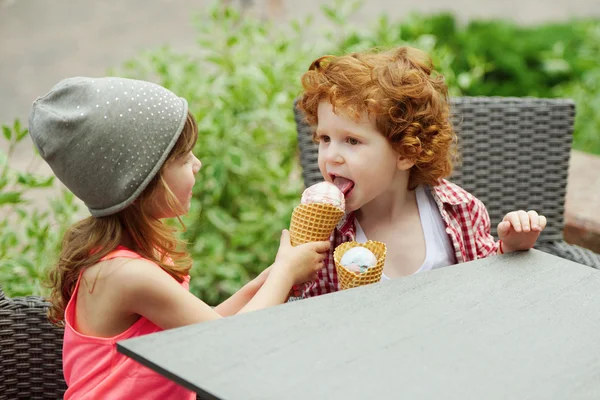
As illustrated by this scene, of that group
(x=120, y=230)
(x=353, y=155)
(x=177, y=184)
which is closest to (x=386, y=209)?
(x=353, y=155)

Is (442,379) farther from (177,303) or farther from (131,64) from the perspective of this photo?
(131,64)

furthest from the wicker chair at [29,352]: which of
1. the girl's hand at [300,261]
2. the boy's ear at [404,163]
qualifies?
the boy's ear at [404,163]

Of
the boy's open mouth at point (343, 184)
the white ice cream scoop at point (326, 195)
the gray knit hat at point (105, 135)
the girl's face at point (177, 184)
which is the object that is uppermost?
the gray knit hat at point (105, 135)

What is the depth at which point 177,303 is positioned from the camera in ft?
5.86

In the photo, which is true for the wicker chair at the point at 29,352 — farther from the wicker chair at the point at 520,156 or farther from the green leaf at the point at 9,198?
the wicker chair at the point at 520,156

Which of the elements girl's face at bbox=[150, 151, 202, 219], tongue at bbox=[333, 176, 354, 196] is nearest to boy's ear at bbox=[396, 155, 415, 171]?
tongue at bbox=[333, 176, 354, 196]

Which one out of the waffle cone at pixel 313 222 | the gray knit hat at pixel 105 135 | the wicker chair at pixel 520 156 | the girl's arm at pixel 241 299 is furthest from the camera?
the wicker chair at pixel 520 156

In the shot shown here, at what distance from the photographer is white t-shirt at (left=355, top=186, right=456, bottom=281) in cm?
225

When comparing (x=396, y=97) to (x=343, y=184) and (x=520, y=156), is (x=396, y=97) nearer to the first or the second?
(x=343, y=184)

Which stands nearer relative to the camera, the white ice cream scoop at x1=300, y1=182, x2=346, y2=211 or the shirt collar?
the white ice cream scoop at x1=300, y1=182, x2=346, y2=211

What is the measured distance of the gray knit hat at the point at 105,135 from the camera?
1747 mm

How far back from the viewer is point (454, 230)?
2283 mm

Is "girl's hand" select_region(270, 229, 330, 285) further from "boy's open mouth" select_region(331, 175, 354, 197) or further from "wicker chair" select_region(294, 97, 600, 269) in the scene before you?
"wicker chair" select_region(294, 97, 600, 269)

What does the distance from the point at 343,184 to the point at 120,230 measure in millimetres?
576
